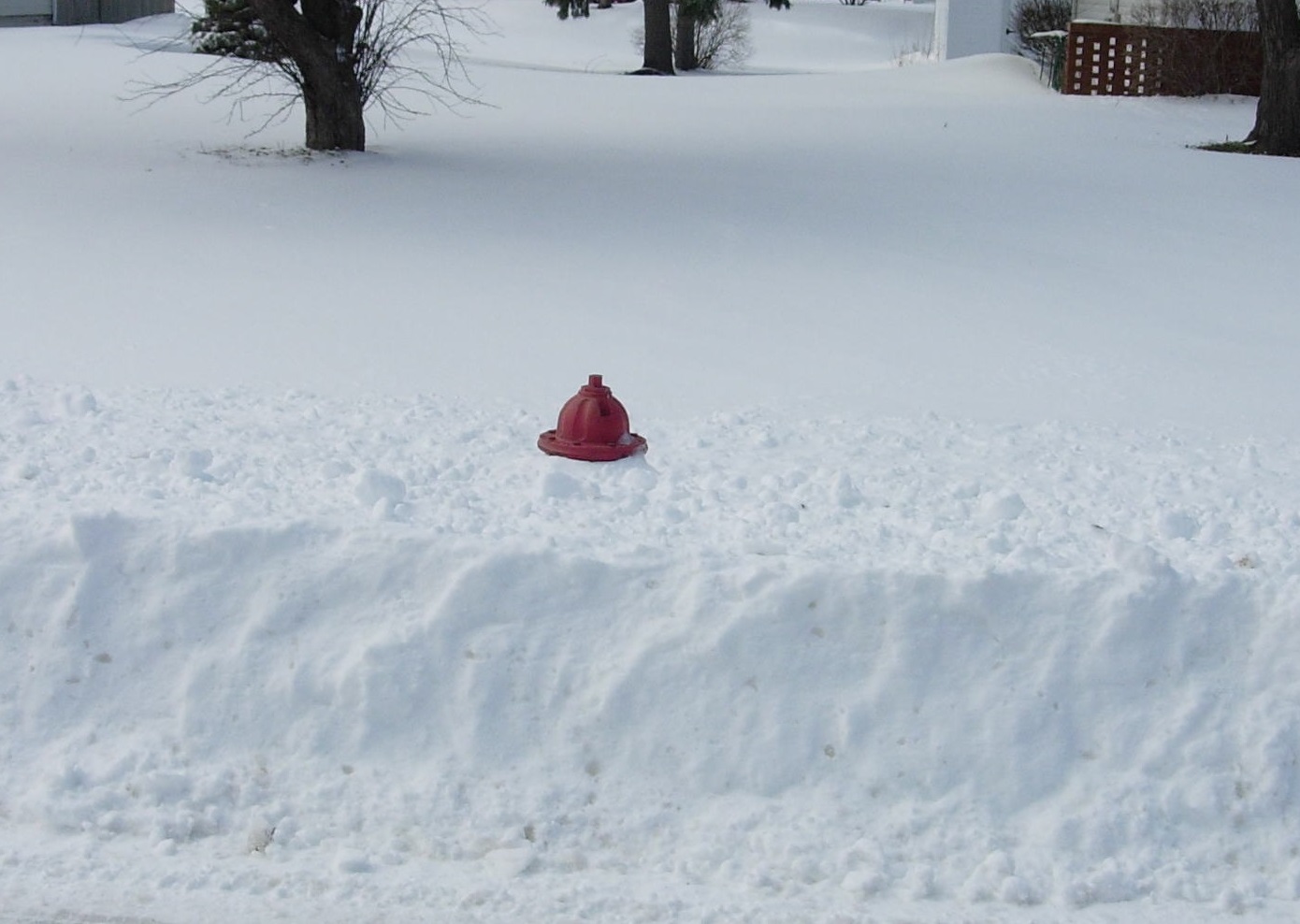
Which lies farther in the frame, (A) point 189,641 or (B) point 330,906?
(A) point 189,641

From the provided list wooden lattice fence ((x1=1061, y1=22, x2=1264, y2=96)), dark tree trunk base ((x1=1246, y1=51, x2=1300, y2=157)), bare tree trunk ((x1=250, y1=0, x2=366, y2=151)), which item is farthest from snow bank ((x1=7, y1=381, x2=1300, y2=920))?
wooden lattice fence ((x1=1061, y1=22, x2=1264, y2=96))

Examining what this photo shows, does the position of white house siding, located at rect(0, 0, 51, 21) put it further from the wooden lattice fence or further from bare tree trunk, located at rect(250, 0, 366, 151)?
the wooden lattice fence

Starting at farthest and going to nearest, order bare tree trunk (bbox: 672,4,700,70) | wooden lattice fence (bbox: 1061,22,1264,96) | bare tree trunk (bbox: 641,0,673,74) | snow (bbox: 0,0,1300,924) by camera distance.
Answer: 1. bare tree trunk (bbox: 672,4,700,70)
2. bare tree trunk (bbox: 641,0,673,74)
3. wooden lattice fence (bbox: 1061,22,1264,96)
4. snow (bbox: 0,0,1300,924)

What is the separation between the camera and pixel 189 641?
4.13m

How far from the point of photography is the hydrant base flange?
5.09 m

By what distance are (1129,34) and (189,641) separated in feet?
55.8

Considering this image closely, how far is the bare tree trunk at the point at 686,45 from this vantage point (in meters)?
29.2

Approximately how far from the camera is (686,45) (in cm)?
2950

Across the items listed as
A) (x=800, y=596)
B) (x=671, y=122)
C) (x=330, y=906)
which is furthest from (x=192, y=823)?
(x=671, y=122)

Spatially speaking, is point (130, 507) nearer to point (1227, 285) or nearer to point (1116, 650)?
point (1116, 650)

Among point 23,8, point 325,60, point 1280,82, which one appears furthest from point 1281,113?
point 23,8

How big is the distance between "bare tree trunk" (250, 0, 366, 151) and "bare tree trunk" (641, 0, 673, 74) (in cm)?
1522

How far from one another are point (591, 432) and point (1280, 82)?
37.8 feet

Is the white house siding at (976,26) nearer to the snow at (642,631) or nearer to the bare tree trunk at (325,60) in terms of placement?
the bare tree trunk at (325,60)
